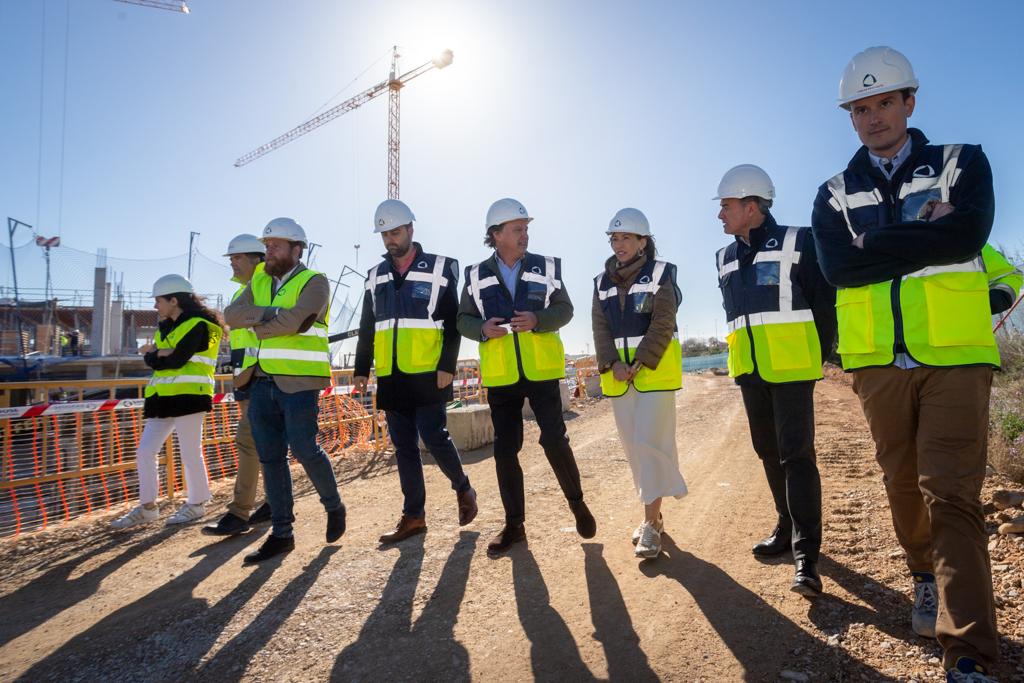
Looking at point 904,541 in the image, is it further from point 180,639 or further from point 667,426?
point 180,639

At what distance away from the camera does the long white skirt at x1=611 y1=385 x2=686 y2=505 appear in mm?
3646

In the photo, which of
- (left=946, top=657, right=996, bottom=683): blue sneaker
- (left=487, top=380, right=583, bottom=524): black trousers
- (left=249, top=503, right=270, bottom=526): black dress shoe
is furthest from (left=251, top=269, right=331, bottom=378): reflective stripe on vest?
(left=946, top=657, right=996, bottom=683): blue sneaker

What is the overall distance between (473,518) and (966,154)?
3.61 metres

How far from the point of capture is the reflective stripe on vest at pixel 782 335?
3.19m

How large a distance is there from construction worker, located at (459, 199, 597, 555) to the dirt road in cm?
34

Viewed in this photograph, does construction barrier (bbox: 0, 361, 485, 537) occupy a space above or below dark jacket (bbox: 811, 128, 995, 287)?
below

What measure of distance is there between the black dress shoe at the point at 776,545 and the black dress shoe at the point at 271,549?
10.1 ft

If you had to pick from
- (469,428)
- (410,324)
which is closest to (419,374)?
(410,324)

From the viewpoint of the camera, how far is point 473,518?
14.5ft

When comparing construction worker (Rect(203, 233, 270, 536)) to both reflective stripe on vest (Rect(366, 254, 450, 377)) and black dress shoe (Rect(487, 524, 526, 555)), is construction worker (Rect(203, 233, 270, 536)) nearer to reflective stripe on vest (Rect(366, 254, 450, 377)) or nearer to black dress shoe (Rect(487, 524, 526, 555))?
reflective stripe on vest (Rect(366, 254, 450, 377))

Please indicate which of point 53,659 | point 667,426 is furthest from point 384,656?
point 667,426

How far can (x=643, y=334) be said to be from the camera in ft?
12.5

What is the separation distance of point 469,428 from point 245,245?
13.8ft

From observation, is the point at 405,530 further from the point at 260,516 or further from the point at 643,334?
the point at 643,334
